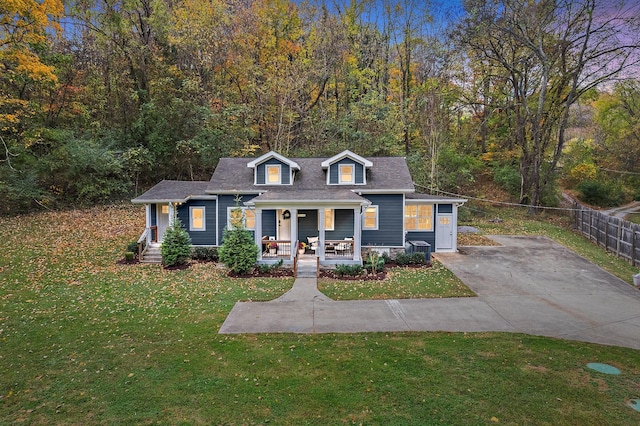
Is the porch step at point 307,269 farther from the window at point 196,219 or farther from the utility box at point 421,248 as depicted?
the window at point 196,219

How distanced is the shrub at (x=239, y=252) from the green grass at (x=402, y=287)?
302 cm

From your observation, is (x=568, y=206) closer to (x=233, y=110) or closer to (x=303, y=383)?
(x=233, y=110)

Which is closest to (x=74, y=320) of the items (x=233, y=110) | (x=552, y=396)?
(x=552, y=396)

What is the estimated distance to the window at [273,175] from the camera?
17.5 meters

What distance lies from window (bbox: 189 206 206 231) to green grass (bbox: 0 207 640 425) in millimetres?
7152

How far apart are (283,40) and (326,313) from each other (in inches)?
1015

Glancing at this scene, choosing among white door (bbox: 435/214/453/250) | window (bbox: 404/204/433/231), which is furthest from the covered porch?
white door (bbox: 435/214/453/250)

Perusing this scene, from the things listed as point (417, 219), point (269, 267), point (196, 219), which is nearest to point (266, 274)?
point (269, 267)

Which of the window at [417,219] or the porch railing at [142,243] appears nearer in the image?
the porch railing at [142,243]

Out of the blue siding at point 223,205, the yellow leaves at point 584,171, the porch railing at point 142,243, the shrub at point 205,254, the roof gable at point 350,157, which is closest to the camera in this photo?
the porch railing at point 142,243

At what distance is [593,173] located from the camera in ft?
96.3

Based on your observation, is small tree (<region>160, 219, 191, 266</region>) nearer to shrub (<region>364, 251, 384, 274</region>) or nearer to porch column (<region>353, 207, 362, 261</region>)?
porch column (<region>353, 207, 362, 261</region>)

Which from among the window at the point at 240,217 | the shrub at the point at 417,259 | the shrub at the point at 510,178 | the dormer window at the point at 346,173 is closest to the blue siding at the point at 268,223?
the window at the point at 240,217

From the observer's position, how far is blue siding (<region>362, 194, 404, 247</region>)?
641 inches
